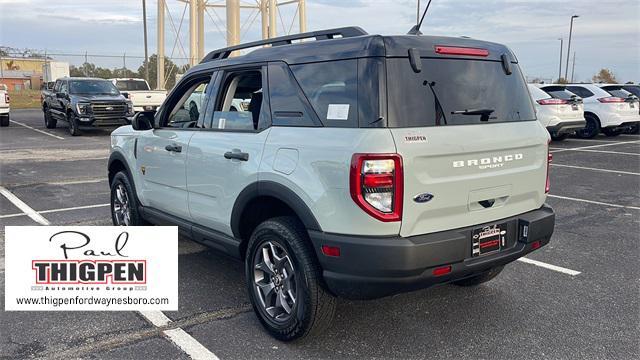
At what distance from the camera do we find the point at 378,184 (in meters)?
2.99

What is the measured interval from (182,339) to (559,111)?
544 inches

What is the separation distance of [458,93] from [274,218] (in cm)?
140

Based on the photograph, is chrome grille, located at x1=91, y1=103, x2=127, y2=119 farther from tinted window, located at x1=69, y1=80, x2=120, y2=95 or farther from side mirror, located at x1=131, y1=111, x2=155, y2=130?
side mirror, located at x1=131, y1=111, x2=155, y2=130

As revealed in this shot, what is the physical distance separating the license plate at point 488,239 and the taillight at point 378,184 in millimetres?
597

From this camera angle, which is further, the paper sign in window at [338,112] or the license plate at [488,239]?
the license plate at [488,239]

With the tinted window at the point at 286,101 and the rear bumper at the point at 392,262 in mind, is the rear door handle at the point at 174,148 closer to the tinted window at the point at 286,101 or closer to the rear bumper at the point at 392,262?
the tinted window at the point at 286,101

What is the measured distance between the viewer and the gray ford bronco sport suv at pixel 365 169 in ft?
10.00

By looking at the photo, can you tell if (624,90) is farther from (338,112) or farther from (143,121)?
(338,112)

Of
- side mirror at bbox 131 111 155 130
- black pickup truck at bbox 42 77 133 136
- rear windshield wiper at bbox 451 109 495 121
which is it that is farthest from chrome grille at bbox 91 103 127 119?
rear windshield wiper at bbox 451 109 495 121

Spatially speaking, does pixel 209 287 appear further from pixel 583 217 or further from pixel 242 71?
pixel 583 217

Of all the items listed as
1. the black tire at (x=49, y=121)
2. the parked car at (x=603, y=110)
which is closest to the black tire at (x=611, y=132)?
the parked car at (x=603, y=110)

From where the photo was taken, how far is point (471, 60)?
3547mm

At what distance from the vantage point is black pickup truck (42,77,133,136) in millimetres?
17281

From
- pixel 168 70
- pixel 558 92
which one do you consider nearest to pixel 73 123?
pixel 558 92
